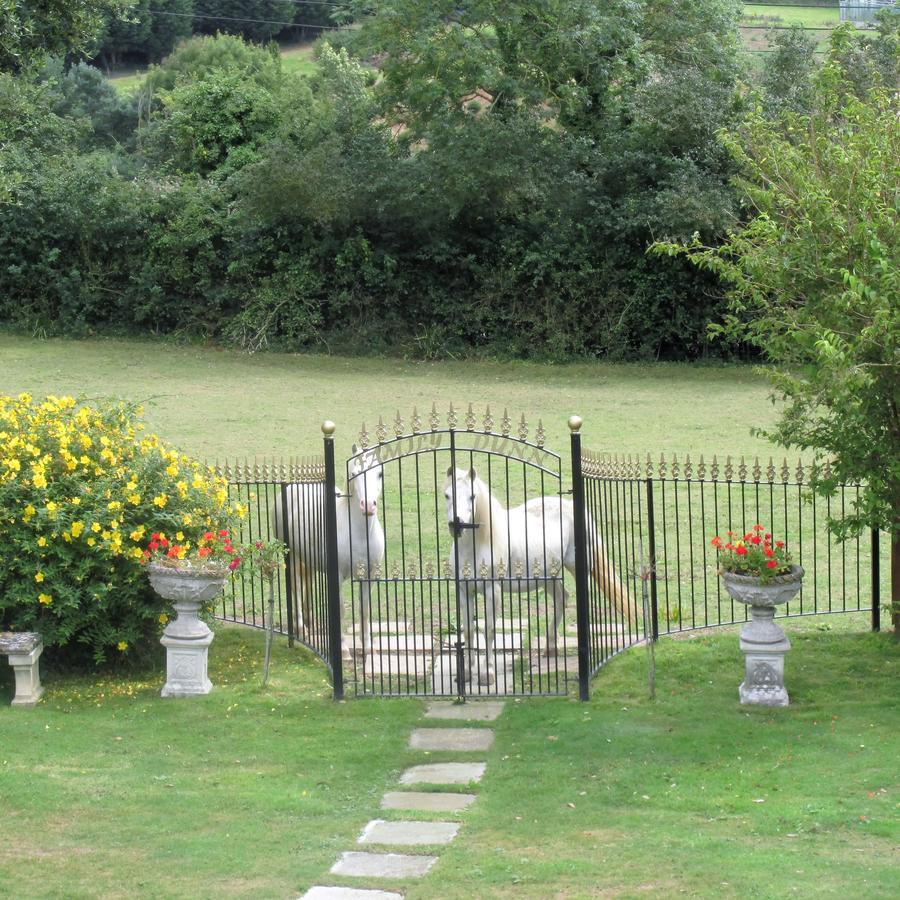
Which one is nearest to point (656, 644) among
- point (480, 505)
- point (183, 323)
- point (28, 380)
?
point (480, 505)

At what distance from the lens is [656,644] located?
12078 millimetres

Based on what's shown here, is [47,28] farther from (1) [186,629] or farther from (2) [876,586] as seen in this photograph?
(2) [876,586]

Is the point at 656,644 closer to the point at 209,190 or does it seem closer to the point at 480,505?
the point at 480,505

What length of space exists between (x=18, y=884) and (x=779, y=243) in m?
6.92

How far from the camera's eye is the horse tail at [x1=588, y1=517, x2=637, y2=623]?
11.3 metres

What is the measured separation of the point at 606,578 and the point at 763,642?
1774mm

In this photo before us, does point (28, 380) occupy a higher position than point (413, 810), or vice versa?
point (28, 380)

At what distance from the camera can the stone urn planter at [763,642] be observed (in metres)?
10.3

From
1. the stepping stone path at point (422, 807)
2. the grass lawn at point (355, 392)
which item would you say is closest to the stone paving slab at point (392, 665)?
the stepping stone path at point (422, 807)

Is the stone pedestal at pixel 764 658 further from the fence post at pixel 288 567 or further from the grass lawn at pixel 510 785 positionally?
the fence post at pixel 288 567

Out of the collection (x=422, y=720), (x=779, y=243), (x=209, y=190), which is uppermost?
(x=209, y=190)

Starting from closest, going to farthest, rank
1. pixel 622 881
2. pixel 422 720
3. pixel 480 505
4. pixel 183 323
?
pixel 622 881, pixel 422 720, pixel 480 505, pixel 183 323

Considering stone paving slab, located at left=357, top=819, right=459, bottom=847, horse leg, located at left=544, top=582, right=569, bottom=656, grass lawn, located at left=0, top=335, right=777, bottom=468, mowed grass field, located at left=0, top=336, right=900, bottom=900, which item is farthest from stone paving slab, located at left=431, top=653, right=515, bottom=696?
grass lawn, located at left=0, top=335, right=777, bottom=468

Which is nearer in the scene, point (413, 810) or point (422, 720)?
point (413, 810)
